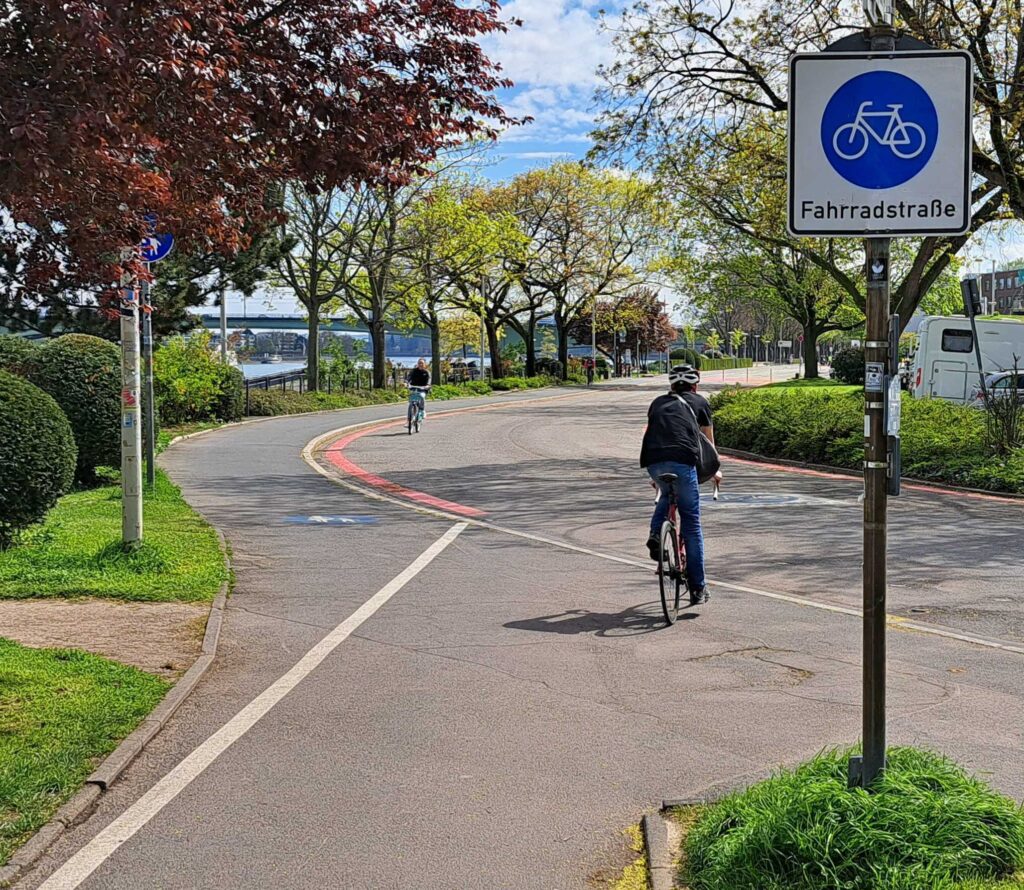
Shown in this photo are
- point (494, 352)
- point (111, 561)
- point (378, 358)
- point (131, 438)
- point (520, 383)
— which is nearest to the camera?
point (111, 561)

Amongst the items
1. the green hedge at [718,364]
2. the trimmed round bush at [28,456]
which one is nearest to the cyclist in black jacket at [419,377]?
the trimmed round bush at [28,456]

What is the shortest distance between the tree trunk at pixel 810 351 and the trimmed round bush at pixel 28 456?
173 feet

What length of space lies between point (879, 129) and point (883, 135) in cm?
2

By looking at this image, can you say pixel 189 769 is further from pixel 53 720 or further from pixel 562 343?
pixel 562 343

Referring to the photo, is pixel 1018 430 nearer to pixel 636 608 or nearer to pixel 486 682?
pixel 636 608

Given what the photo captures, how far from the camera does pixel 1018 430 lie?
61.0 ft

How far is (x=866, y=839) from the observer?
3898 millimetres

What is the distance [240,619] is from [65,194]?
12.6ft

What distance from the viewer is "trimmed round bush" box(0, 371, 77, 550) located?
35.1 ft

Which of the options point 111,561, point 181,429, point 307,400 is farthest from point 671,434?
point 307,400

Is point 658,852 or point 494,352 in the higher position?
point 494,352

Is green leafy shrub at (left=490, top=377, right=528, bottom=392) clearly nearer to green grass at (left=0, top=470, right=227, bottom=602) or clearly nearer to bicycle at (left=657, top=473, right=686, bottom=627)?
green grass at (left=0, top=470, right=227, bottom=602)

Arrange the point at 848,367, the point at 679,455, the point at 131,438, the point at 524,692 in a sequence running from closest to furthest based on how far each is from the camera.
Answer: the point at 524,692
the point at 679,455
the point at 131,438
the point at 848,367

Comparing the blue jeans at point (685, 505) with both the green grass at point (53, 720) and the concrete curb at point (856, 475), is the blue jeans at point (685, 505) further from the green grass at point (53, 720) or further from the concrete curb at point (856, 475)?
the concrete curb at point (856, 475)
